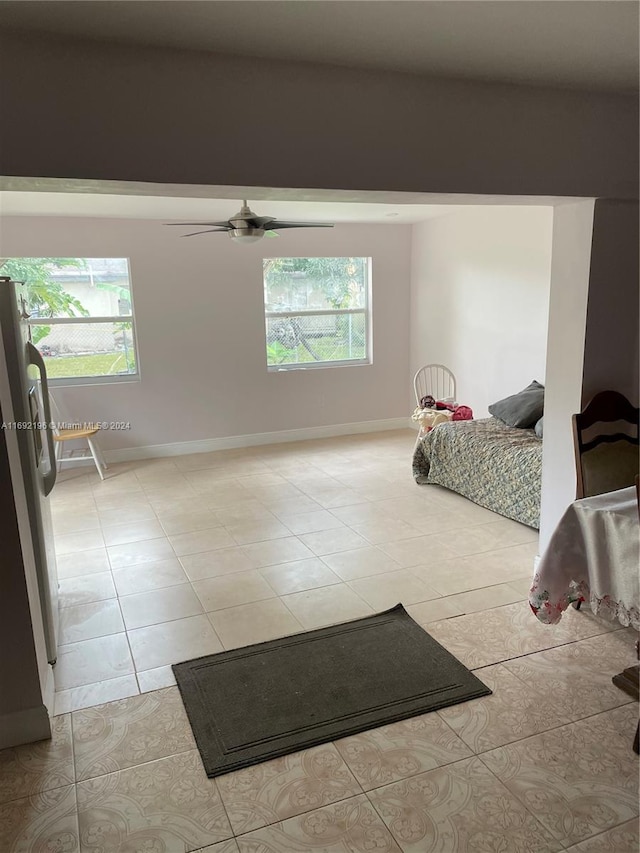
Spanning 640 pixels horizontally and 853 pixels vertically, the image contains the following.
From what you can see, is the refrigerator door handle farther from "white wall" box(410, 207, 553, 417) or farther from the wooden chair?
"white wall" box(410, 207, 553, 417)

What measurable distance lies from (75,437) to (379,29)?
170 inches

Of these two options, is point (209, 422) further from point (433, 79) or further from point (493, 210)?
point (433, 79)

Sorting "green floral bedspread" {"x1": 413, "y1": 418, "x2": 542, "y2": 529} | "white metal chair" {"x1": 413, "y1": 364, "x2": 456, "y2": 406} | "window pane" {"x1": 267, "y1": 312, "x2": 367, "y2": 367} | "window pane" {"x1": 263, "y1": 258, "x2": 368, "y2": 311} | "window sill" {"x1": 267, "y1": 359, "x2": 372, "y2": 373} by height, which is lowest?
"green floral bedspread" {"x1": 413, "y1": 418, "x2": 542, "y2": 529}

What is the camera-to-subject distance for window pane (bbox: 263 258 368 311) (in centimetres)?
652

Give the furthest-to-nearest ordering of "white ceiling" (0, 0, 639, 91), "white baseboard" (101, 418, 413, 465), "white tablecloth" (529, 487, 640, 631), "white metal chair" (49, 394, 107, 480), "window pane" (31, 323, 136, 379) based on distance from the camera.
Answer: "white baseboard" (101, 418, 413, 465), "window pane" (31, 323, 136, 379), "white metal chair" (49, 394, 107, 480), "white tablecloth" (529, 487, 640, 631), "white ceiling" (0, 0, 639, 91)

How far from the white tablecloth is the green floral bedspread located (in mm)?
1670

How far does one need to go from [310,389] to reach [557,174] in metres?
4.28

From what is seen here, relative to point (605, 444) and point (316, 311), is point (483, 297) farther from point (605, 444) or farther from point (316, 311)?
point (605, 444)

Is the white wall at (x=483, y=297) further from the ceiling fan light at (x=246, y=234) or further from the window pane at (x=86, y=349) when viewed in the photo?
the window pane at (x=86, y=349)

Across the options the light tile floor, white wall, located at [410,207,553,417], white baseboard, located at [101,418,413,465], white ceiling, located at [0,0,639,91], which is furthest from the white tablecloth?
white baseboard, located at [101,418,413,465]

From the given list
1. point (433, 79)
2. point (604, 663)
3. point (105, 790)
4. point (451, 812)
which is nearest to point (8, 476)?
point (105, 790)

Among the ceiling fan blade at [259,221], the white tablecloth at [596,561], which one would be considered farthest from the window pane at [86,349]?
the white tablecloth at [596,561]

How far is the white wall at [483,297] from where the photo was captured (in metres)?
5.15

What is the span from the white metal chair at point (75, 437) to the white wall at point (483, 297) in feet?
11.7
